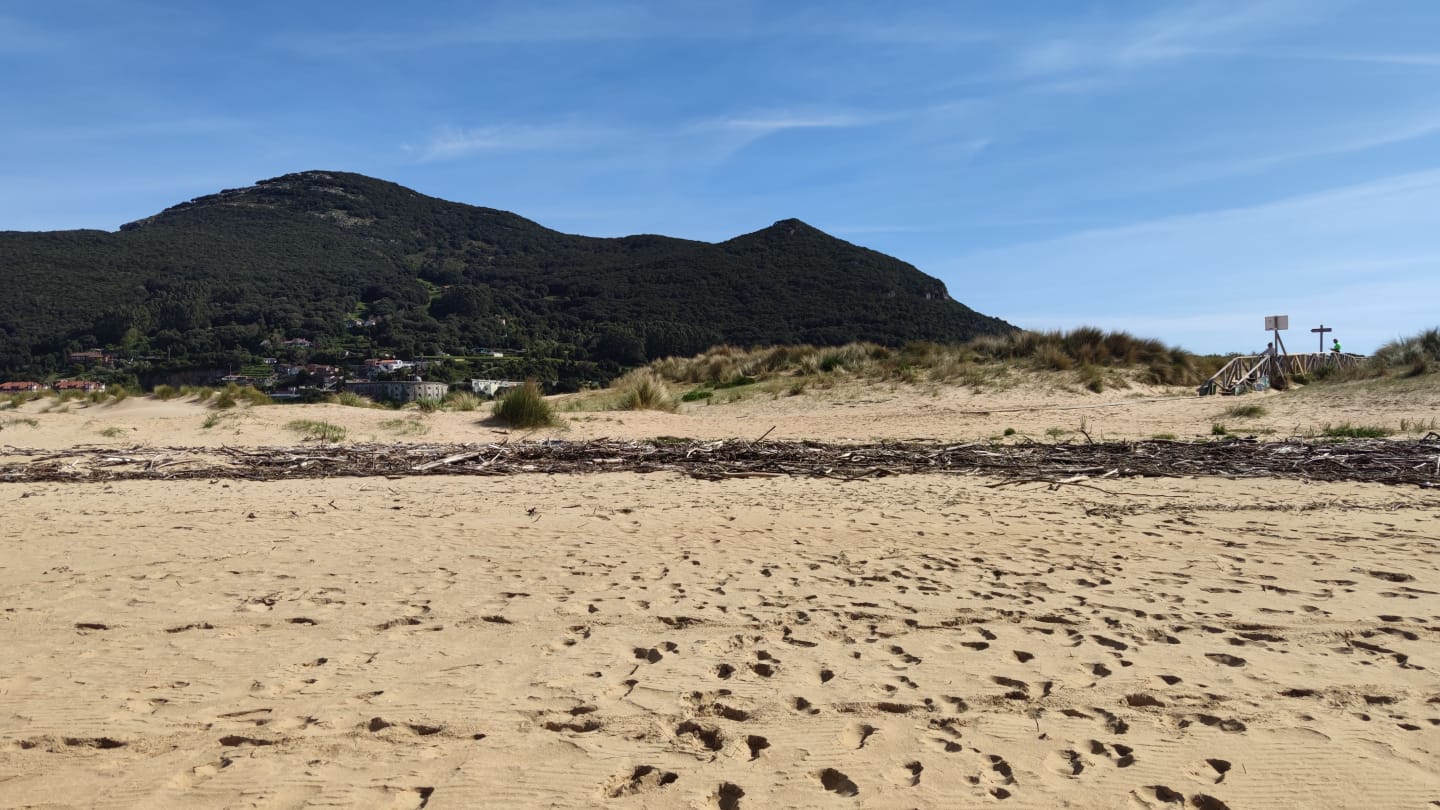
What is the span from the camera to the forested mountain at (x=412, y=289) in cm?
5619

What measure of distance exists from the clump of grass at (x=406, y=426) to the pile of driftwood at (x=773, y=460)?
1854mm

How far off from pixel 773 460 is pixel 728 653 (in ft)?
22.6

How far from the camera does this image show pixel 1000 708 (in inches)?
117

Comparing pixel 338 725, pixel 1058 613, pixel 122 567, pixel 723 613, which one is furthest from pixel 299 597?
pixel 1058 613

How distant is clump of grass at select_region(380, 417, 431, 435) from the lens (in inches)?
564

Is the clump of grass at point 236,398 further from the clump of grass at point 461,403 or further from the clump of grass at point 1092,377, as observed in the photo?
the clump of grass at point 1092,377

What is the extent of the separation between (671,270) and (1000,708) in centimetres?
8588

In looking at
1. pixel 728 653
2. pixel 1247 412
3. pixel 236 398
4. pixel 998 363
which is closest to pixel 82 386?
pixel 236 398

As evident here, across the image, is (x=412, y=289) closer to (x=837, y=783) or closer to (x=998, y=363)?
(x=998, y=363)

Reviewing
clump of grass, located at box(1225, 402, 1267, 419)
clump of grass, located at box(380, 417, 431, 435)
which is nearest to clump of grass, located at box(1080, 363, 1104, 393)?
clump of grass, located at box(1225, 402, 1267, 419)

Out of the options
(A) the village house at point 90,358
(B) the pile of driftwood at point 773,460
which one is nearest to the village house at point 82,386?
(B) the pile of driftwood at point 773,460

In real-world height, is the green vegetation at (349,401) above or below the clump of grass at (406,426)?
above

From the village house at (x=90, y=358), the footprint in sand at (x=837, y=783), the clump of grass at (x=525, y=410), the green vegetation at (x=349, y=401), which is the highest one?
the village house at (x=90, y=358)

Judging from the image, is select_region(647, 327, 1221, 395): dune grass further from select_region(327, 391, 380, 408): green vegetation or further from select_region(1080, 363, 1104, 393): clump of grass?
select_region(327, 391, 380, 408): green vegetation
